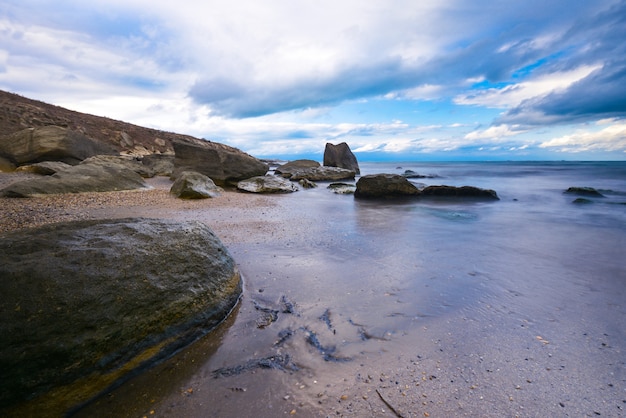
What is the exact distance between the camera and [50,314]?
195 centimetres

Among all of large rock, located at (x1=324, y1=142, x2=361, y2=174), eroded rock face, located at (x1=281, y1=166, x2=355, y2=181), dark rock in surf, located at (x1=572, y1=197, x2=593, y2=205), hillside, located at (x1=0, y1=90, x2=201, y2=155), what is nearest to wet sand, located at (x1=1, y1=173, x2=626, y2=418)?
dark rock in surf, located at (x1=572, y1=197, x2=593, y2=205)

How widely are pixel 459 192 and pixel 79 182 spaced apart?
43.0 ft

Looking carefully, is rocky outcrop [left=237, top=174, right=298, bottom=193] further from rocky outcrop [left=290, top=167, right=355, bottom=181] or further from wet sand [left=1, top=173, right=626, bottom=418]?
wet sand [left=1, top=173, right=626, bottom=418]

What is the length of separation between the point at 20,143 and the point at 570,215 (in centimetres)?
2176

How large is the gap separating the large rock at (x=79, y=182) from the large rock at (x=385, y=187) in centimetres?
838

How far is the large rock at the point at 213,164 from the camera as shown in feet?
46.6

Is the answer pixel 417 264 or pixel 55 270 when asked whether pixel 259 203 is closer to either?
pixel 417 264

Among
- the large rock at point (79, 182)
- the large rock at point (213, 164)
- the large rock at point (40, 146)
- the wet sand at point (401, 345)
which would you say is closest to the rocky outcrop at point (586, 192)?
the wet sand at point (401, 345)

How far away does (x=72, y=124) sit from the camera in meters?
26.8

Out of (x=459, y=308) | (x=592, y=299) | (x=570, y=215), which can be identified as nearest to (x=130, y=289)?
(x=459, y=308)

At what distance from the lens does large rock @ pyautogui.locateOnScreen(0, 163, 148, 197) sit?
26.7 feet

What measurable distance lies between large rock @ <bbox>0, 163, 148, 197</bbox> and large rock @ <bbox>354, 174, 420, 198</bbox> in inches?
330

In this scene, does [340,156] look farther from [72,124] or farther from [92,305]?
[92,305]

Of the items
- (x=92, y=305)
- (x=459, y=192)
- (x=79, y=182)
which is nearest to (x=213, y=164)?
(x=79, y=182)
